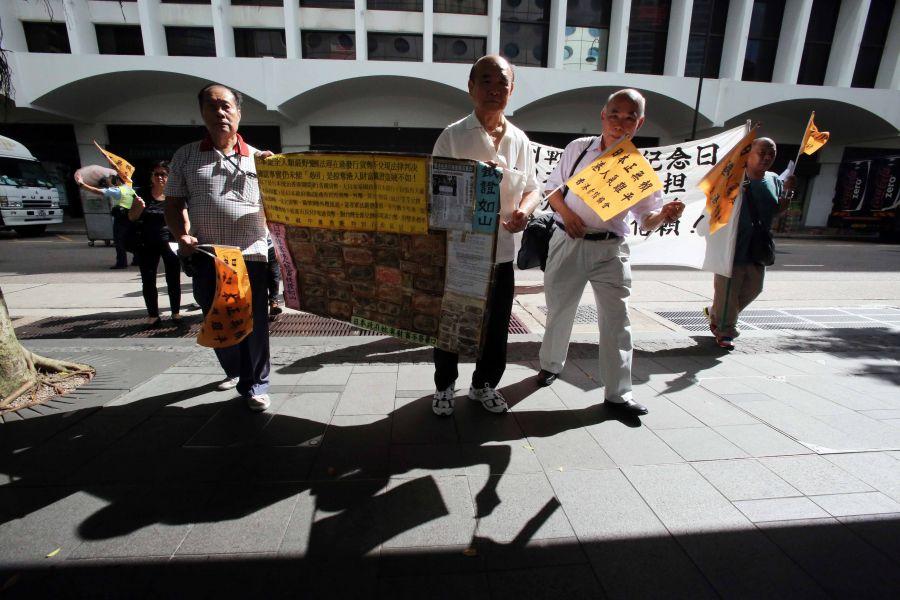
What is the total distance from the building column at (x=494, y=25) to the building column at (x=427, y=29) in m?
2.44

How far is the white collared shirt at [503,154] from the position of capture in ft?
8.08

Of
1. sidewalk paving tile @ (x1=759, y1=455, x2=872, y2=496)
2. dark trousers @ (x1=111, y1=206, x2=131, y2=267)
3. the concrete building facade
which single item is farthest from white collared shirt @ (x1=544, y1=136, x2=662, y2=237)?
the concrete building facade

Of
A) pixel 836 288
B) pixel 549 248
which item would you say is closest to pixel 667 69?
pixel 836 288

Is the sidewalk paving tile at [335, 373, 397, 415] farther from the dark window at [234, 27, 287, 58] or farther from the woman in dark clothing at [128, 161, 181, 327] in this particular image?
the dark window at [234, 27, 287, 58]

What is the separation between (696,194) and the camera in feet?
15.4

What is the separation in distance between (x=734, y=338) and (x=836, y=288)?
15.6 feet

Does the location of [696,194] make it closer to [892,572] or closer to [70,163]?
[892,572]

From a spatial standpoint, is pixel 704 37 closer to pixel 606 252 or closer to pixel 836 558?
pixel 606 252

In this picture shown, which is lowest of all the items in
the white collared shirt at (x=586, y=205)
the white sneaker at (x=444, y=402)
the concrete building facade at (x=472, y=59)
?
the white sneaker at (x=444, y=402)

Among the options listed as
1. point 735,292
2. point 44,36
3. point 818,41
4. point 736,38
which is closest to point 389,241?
point 735,292

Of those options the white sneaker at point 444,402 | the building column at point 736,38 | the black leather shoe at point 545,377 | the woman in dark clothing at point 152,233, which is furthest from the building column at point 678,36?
the white sneaker at point 444,402

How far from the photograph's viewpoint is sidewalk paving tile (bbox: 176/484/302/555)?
6.00 feet

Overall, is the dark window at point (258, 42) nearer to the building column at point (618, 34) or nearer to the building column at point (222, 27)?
the building column at point (222, 27)

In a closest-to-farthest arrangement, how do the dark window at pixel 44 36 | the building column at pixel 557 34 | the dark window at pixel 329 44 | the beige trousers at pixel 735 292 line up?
1. the beige trousers at pixel 735 292
2. the building column at pixel 557 34
3. the dark window at pixel 44 36
4. the dark window at pixel 329 44
